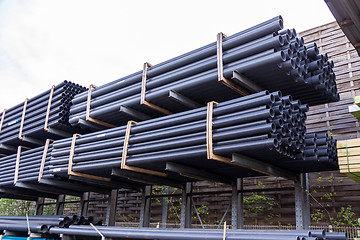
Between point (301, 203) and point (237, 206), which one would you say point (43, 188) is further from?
point (301, 203)

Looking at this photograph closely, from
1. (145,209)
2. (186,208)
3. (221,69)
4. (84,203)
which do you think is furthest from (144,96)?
(84,203)

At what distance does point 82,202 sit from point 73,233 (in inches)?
261

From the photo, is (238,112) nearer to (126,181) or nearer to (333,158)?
(333,158)

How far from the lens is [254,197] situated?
10594mm

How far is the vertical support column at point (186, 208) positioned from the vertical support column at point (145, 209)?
1.83m

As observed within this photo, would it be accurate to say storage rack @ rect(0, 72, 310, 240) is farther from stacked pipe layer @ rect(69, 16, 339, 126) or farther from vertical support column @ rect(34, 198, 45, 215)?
vertical support column @ rect(34, 198, 45, 215)

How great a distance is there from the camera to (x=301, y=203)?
8219 mm

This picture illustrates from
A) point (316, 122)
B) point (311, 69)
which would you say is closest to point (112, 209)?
point (316, 122)

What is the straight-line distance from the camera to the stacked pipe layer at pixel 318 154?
7.46 m

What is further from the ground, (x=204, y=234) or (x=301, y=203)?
(x=301, y=203)

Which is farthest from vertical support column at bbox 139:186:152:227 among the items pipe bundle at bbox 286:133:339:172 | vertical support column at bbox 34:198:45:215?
vertical support column at bbox 34:198:45:215

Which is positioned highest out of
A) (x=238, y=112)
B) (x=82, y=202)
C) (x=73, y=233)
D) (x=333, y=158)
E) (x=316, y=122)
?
(x=316, y=122)

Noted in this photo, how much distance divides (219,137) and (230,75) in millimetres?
1420

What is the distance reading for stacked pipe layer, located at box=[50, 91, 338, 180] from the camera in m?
6.52
